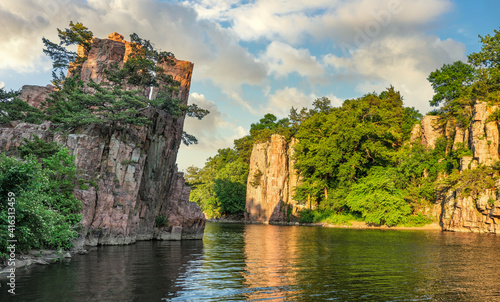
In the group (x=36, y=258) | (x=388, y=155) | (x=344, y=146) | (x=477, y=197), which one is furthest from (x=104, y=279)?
(x=388, y=155)

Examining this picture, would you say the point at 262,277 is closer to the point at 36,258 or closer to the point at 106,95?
the point at 36,258

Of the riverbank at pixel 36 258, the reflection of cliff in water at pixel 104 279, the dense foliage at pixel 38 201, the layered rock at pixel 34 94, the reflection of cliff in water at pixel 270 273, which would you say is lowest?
the reflection of cliff in water at pixel 270 273

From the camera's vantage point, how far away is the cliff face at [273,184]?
229ft

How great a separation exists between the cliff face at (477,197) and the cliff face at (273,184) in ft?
93.9

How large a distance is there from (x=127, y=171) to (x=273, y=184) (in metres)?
46.3

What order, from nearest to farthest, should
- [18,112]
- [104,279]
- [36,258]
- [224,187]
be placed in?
1. [104,279]
2. [36,258]
3. [18,112]
4. [224,187]

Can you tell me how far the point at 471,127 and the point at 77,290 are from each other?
156ft

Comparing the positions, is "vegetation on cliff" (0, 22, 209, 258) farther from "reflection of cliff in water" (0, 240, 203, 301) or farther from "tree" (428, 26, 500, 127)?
"tree" (428, 26, 500, 127)

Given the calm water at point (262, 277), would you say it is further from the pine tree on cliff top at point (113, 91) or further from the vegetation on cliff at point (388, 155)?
the vegetation on cliff at point (388, 155)

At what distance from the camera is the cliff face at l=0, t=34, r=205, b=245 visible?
24.3 meters

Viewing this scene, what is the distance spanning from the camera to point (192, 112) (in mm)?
34938

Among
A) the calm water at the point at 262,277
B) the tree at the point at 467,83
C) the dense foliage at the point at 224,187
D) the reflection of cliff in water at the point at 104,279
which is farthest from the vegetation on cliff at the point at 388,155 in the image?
the reflection of cliff in water at the point at 104,279

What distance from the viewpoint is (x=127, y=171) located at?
27094mm

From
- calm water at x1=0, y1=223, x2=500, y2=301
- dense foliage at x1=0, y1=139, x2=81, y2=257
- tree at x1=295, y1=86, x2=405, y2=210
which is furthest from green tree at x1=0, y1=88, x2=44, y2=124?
tree at x1=295, y1=86, x2=405, y2=210
